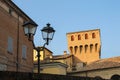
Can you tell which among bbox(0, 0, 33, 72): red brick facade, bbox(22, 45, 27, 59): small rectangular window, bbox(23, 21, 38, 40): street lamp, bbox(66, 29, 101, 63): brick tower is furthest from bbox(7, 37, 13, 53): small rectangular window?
bbox(66, 29, 101, 63): brick tower

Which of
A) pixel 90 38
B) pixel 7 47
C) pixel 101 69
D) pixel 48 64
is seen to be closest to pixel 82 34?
pixel 90 38

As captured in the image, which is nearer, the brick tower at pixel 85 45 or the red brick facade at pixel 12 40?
the red brick facade at pixel 12 40

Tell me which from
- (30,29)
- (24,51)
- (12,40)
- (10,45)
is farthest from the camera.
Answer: (24,51)

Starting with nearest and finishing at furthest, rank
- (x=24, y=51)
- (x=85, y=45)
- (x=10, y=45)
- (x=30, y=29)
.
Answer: (x=30, y=29) < (x=10, y=45) < (x=24, y=51) < (x=85, y=45)

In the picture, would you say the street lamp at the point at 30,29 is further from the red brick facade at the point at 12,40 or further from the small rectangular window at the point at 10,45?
the small rectangular window at the point at 10,45

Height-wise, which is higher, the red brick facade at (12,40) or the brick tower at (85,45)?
the brick tower at (85,45)

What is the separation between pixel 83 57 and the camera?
73.9 metres

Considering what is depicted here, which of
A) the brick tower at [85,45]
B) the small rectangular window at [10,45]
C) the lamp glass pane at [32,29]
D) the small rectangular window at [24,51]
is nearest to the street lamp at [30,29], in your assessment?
the lamp glass pane at [32,29]

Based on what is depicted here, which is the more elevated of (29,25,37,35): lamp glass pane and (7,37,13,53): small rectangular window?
(7,37,13,53): small rectangular window

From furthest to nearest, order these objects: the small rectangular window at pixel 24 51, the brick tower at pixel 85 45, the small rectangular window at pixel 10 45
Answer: the brick tower at pixel 85 45 → the small rectangular window at pixel 24 51 → the small rectangular window at pixel 10 45

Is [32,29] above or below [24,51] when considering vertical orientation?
below

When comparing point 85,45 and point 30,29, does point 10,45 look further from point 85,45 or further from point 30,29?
point 85,45

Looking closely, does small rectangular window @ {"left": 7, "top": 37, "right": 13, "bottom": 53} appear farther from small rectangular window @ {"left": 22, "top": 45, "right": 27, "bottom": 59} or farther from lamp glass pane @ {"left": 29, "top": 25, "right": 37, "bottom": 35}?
lamp glass pane @ {"left": 29, "top": 25, "right": 37, "bottom": 35}

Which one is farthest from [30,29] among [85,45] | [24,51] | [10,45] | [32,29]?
[85,45]
